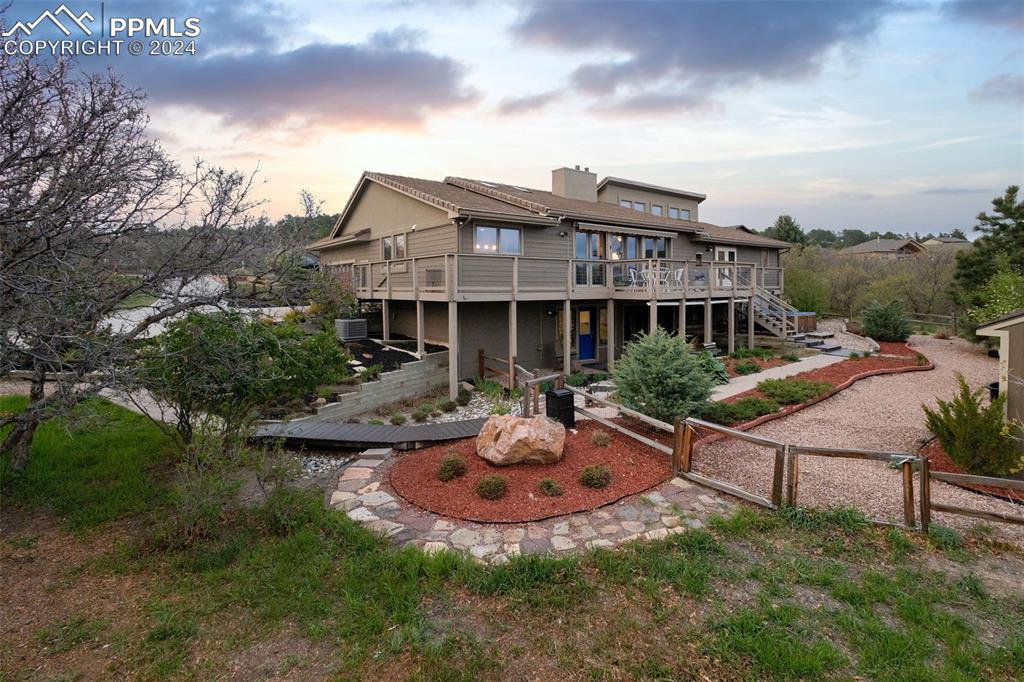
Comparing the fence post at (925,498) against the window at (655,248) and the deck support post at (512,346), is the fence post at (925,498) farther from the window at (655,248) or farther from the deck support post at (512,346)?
the window at (655,248)

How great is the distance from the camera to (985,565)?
4.88 metres

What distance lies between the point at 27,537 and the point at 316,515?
3205 millimetres

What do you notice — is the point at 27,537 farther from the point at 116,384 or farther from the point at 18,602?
the point at 116,384

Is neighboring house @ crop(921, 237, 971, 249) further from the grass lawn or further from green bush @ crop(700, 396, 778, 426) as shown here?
the grass lawn

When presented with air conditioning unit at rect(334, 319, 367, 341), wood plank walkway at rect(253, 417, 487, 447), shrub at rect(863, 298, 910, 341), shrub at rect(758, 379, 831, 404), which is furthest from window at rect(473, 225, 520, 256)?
shrub at rect(863, 298, 910, 341)

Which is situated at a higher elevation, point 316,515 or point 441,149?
point 441,149

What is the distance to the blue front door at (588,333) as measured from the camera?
56.6 feet

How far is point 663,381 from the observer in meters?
8.66

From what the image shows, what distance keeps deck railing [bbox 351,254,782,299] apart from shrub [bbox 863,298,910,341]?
7.05 meters

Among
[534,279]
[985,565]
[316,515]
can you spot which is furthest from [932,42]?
[316,515]

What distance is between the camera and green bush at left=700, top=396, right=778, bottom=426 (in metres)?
10.0

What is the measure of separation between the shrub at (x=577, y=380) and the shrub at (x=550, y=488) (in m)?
7.21

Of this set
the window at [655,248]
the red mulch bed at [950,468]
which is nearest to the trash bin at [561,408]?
the red mulch bed at [950,468]

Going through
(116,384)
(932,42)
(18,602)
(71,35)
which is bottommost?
(18,602)
